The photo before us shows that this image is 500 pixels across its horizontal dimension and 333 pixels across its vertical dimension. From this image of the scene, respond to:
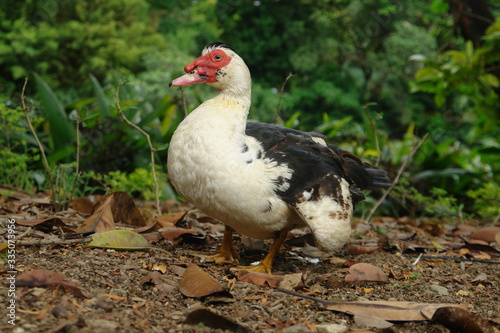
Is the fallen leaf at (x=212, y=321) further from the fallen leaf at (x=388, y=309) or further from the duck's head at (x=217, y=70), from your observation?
the duck's head at (x=217, y=70)

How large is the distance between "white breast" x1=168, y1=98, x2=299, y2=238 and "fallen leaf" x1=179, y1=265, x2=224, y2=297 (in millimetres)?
374

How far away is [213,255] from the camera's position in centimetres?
275

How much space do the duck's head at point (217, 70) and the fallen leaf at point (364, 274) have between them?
1.04 metres

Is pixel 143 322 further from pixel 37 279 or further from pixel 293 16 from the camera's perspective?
pixel 293 16

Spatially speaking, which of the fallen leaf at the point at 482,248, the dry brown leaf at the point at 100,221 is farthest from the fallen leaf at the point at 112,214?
the fallen leaf at the point at 482,248

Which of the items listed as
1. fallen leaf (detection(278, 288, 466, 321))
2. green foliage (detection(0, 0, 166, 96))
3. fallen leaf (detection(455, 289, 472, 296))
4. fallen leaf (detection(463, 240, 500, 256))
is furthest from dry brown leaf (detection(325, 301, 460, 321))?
green foliage (detection(0, 0, 166, 96))

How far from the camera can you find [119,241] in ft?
8.14

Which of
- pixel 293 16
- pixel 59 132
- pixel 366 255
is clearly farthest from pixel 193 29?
pixel 366 255

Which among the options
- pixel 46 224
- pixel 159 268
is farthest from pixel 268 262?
pixel 46 224

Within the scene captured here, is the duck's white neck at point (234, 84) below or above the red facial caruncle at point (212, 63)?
below

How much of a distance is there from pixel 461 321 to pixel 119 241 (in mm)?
1472

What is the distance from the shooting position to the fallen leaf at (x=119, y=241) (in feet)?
8.00

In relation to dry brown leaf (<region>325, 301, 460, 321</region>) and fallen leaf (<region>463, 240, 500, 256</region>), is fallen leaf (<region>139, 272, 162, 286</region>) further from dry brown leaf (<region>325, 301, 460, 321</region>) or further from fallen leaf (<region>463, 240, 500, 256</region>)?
fallen leaf (<region>463, 240, 500, 256</region>)

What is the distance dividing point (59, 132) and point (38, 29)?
8950 millimetres
